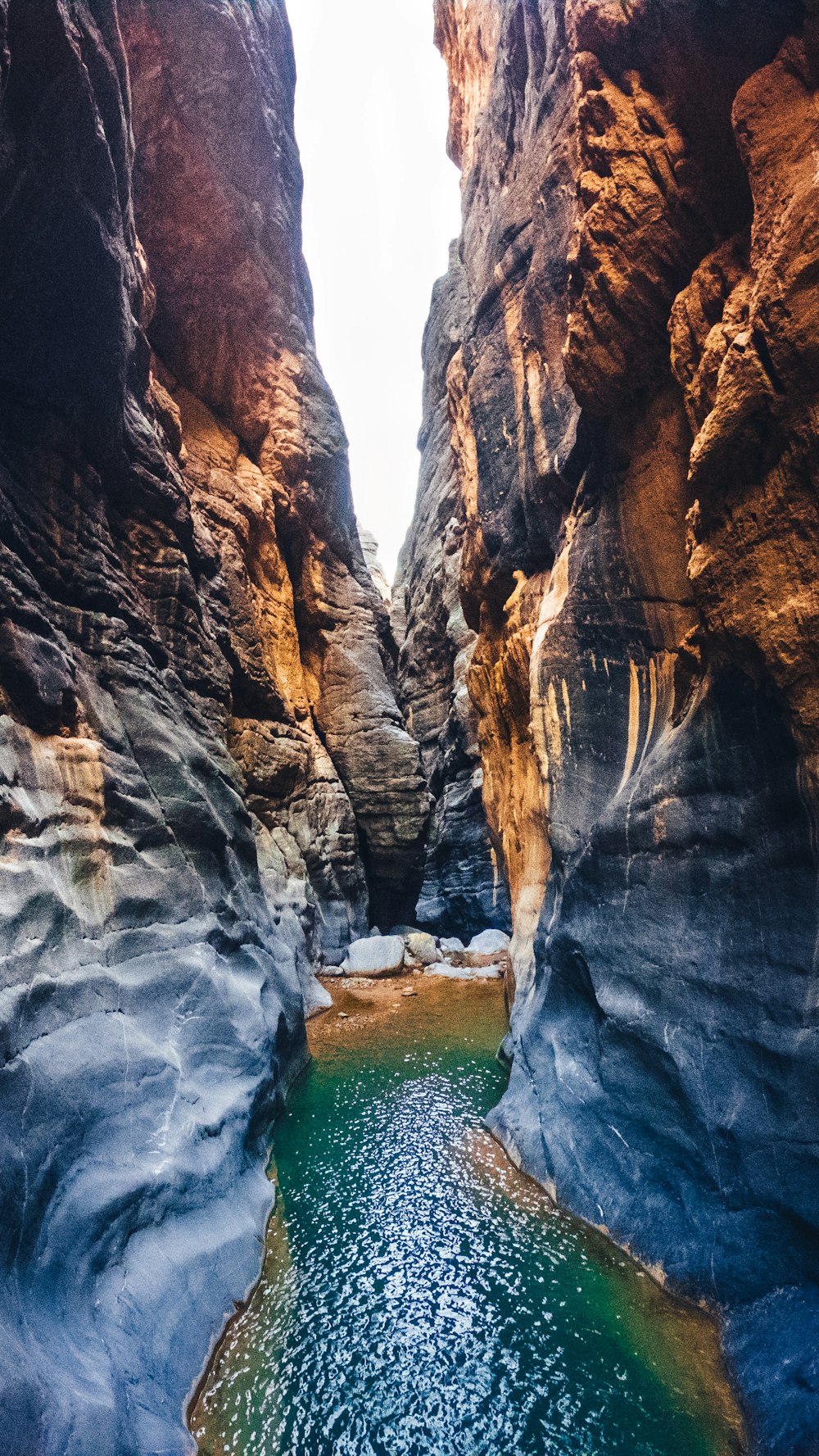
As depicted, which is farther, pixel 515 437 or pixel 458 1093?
pixel 515 437

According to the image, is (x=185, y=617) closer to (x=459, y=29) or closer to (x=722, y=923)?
(x=722, y=923)

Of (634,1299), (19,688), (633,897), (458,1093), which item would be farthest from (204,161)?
(634,1299)

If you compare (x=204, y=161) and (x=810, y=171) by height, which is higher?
(x=204, y=161)

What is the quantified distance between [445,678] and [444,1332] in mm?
26801

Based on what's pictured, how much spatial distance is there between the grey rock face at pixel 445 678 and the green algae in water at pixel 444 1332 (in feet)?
50.7

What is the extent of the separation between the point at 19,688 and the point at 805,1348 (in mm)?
8671

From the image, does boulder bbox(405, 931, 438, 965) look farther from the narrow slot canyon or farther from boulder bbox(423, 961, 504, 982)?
the narrow slot canyon

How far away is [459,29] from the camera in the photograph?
57.3ft

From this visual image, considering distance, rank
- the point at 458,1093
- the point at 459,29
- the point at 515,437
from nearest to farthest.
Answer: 1. the point at 458,1093
2. the point at 515,437
3. the point at 459,29

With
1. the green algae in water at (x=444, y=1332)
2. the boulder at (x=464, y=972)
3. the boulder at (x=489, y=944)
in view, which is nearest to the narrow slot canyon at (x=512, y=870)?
the green algae in water at (x=444, y=1332)

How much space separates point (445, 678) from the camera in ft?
101

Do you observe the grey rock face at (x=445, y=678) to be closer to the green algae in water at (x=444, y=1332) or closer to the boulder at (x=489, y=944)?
the boulder at (x=489, y=944)

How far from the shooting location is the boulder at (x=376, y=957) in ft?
59.1

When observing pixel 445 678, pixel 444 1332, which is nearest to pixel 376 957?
pixel 444 1332
